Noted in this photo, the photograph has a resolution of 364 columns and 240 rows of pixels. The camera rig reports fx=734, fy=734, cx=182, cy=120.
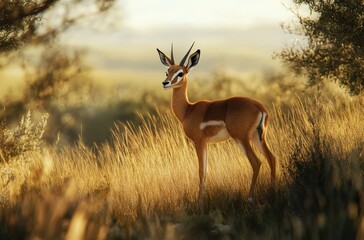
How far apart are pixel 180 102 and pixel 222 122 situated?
970mm

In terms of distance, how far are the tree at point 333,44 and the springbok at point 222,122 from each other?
3633mm

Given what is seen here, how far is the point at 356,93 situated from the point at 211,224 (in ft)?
18.7

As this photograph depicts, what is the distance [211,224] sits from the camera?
875cm

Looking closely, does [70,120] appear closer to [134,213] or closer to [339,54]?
[339,54]

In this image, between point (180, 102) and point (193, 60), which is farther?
point (180, 102)

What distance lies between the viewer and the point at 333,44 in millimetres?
13234

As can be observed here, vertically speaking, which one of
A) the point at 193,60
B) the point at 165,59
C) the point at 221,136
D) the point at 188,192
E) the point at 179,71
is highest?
the point at 165,59

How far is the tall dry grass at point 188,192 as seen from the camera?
7.51m

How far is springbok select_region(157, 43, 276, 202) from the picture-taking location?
31.9ft

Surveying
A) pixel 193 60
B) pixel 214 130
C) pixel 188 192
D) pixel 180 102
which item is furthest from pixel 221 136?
pixel 193 60

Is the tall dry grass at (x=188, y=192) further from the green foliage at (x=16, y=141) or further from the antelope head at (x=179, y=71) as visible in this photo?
the antelope head at (x=179, y=71)

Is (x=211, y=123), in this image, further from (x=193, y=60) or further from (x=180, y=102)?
(x=193, y=60)

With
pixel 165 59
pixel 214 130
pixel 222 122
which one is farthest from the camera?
pixel 165 59

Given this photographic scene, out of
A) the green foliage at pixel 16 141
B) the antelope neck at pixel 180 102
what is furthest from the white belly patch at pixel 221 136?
the green foliage at pixel 16 141
